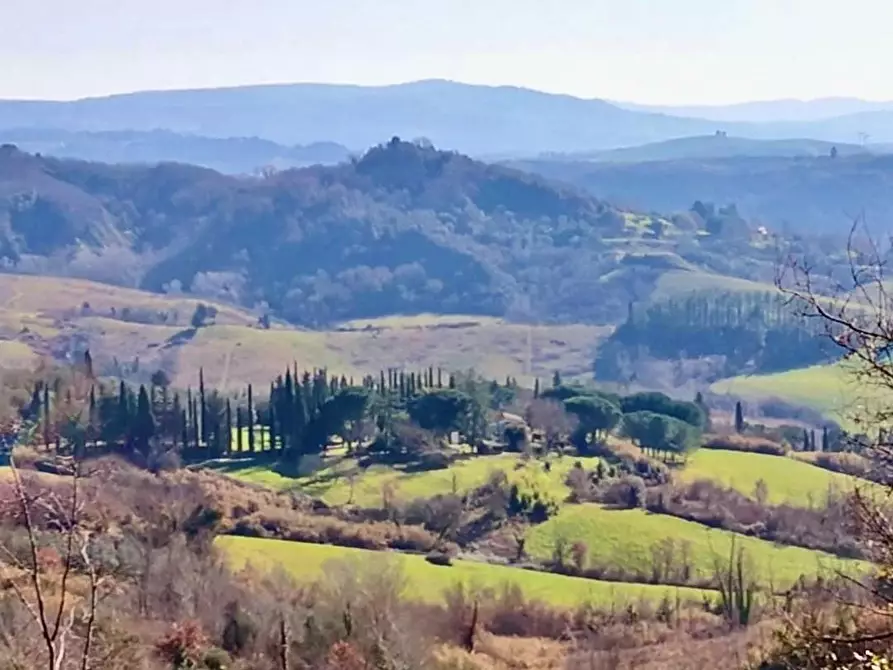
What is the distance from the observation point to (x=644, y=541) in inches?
1716

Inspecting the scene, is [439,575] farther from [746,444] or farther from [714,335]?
[714,335]

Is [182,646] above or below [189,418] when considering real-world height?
above

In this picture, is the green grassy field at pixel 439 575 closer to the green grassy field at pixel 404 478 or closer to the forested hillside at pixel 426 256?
the green grassy field at pixel 404 478

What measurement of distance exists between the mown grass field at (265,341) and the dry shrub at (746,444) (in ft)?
140

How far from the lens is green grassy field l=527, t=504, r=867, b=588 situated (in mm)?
41125

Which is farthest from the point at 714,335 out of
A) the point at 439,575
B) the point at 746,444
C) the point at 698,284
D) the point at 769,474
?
the point at 439,575

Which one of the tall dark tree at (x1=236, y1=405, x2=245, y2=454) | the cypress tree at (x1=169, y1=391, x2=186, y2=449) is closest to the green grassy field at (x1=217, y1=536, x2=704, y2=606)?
the cypress tree at (x1=169, y1=391, x2=186, y2=449)

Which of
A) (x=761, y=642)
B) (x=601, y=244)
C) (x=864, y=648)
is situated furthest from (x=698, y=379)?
(x=864, y=648)

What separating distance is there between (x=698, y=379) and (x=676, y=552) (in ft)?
238

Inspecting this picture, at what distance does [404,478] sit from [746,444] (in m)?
18.8

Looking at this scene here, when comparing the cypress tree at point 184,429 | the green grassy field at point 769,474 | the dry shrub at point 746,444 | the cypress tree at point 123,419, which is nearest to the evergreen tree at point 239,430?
the cypress tree at point 184,429

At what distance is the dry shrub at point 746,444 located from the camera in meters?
60.1

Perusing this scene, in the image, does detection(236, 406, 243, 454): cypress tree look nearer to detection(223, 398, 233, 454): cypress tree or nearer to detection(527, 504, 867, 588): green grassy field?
detection(223, 398, 233, 454): cypress tree

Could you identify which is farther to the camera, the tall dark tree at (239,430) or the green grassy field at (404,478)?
the tall dark tree at (239,430)
